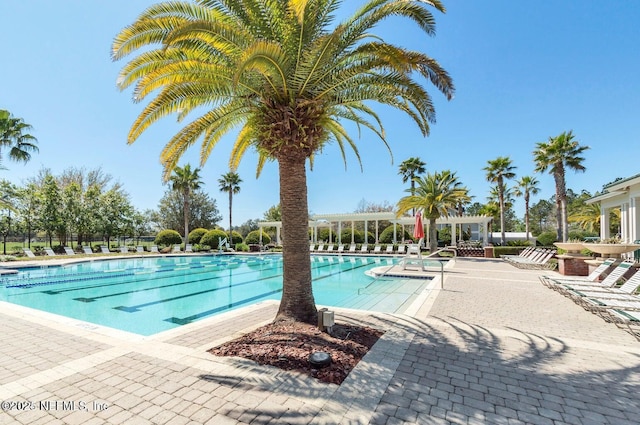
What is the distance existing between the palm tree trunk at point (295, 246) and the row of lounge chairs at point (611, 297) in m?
5.86

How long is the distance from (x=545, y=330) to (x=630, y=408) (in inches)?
117

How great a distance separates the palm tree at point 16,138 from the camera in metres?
20.0

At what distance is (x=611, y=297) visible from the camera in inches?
270

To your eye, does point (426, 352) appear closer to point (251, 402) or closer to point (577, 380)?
point (577, 380)

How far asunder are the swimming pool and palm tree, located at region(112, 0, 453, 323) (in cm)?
497

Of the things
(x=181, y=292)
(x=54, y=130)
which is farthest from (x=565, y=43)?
(x=54, y=130)

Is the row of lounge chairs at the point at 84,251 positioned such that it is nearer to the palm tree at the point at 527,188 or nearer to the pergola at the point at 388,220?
the pergola at the point at 388,220

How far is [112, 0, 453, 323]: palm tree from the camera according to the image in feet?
16.1

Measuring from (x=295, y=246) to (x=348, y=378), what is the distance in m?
2.57

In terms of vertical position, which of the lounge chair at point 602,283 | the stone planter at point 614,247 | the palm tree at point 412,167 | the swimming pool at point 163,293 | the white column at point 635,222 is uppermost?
the palm tree at point 412,167

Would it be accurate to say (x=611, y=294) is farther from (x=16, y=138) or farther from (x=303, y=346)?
(x=16, y=138)

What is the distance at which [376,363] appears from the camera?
4.19 m

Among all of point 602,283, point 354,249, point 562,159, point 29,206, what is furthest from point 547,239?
point 29,206

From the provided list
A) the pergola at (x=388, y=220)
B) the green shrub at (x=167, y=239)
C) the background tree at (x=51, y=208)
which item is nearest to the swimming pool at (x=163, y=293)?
the background tree at (x=51, y=208)
